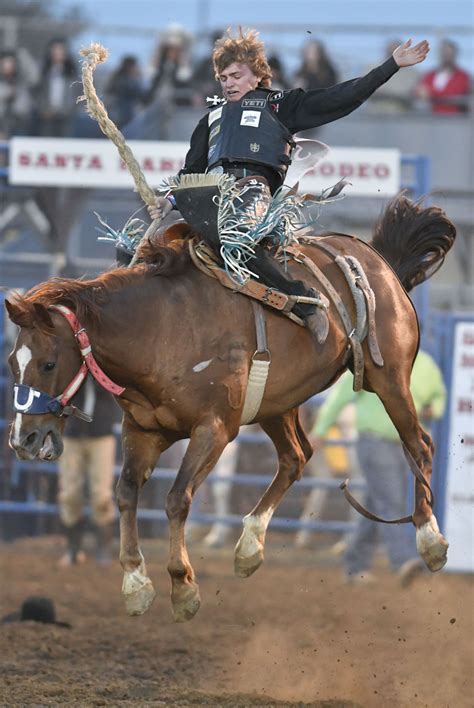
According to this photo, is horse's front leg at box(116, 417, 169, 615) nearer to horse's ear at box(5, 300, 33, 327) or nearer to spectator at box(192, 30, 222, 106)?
horse's ear at box(5, 300, 33, 327)

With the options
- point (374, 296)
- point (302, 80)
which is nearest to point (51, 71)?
point (302, 80)

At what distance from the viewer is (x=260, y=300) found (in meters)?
5.49

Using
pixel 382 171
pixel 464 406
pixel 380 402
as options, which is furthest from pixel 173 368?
pixel 464 406

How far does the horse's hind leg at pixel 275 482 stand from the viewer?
576 cm

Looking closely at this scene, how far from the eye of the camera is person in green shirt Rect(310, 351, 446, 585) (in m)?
9.17

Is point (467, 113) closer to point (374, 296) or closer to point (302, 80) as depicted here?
point (302, 80)

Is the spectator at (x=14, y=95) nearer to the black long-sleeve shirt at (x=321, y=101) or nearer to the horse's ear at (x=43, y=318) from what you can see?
the black long-sleeve shirt at (x=321, y=101)

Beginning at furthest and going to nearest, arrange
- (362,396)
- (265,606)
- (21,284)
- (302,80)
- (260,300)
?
(302,80)
(21,284)
(362,396)
(265,606)
(260,300)

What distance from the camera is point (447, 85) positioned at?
13227mm

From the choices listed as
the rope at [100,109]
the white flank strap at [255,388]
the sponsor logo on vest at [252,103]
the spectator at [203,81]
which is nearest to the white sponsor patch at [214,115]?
the sponsor logo on vest at [252,103]

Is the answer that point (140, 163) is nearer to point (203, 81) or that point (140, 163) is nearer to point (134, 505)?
point (203, 81)

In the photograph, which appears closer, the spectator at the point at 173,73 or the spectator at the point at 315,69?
the spectator at the point at 315,69

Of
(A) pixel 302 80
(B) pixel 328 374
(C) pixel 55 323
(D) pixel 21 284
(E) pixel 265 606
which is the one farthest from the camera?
(A) pixel 302 80

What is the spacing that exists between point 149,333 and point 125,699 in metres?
1.83
